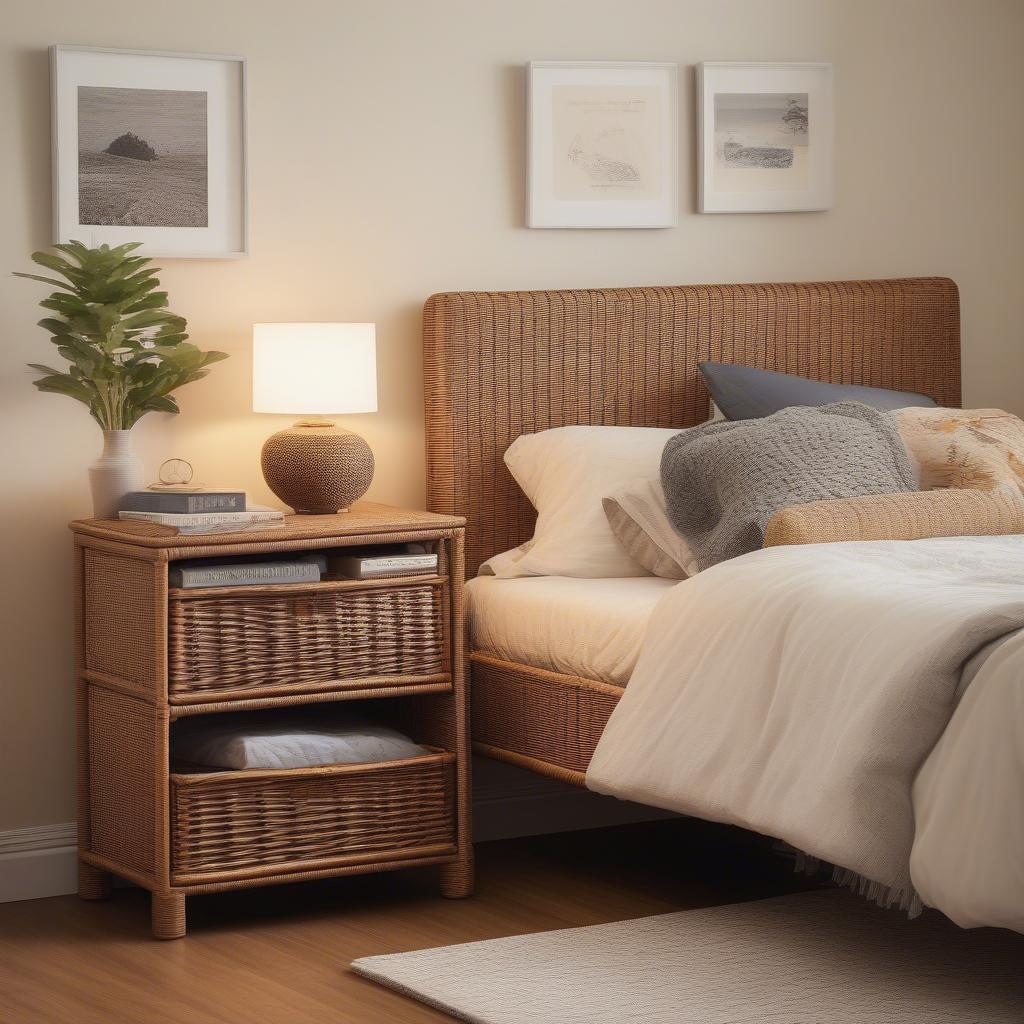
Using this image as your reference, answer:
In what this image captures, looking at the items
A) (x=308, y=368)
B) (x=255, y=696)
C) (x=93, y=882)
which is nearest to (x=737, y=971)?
(x=255, y=696)

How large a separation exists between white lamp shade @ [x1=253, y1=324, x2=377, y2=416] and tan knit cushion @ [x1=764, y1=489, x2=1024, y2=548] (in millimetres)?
966

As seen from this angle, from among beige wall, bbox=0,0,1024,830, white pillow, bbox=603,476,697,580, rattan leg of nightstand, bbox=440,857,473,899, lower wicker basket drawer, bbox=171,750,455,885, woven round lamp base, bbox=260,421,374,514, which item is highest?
beige wall, bbox=0,0,1024,830

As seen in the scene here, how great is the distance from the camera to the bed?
3.79 meters

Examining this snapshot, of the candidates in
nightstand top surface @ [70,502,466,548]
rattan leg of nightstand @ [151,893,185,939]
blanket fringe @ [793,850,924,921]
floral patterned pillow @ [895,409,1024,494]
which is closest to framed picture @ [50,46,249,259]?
nightstand top surface @ [70,502,466,548]

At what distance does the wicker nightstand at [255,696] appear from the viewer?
10.3ft

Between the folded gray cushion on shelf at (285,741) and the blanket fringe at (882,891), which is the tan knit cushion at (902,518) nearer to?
the blanket fringe at (882,891)

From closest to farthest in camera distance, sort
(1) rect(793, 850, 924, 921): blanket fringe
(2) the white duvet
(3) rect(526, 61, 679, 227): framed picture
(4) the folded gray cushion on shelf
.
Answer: (2) the white duvet, (1) rect(793, 850, 924, 921): blanket fringe, (4) the folded gray cushion on shelf, (3) rect(526, 61, 679, 227): framed picture

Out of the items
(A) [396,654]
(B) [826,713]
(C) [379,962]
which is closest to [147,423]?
(A) [396,654]

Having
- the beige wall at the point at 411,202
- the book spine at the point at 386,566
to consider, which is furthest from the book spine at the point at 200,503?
the beige wall at the point at 411,202

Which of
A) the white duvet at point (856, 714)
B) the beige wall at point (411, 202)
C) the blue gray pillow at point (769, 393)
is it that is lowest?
the white duvet at point (856, 714)

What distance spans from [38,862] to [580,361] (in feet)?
5.51

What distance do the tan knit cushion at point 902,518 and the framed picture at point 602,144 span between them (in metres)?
1.17

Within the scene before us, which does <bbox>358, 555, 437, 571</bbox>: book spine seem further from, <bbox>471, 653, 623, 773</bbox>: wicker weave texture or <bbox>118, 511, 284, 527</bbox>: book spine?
<bbox>471, 653, 623, 773</bbox>: wicker weave texture

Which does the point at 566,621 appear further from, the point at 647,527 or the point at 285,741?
the point at 285,741
